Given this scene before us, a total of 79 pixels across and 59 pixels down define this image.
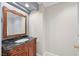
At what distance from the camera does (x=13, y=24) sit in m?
1.45

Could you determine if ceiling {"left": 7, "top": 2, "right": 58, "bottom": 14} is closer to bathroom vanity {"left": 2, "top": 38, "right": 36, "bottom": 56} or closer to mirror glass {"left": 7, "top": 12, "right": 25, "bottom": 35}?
mirror glass {"left": 7, "top": 12, "right": 25, "bottom": 35}

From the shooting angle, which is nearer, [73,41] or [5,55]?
[5,55]

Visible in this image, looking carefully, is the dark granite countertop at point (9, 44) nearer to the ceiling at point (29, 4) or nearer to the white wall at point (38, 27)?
the white wall at point (38, 27)

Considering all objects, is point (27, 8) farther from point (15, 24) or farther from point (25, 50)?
point (25, 50)

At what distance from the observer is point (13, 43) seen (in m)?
1.40

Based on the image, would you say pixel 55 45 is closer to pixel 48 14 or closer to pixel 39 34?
pixel 39 34

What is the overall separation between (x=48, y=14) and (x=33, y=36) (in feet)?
1.15

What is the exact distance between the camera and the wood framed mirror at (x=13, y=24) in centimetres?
141

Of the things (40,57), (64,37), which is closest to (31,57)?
(40,57)

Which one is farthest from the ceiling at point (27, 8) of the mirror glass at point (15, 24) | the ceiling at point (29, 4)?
the mirror glass at point (15, 24)

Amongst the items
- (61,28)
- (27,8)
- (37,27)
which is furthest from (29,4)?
(61,28)

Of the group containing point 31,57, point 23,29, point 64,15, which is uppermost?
point 64,15

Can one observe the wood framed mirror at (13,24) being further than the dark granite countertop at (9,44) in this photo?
Yes

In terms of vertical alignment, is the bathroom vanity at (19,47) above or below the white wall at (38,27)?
below
